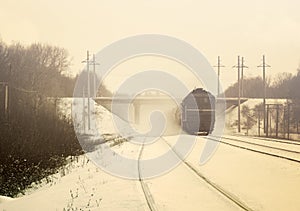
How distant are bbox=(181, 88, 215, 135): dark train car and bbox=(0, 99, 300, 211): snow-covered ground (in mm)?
17665

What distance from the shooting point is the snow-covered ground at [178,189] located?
9711 mm

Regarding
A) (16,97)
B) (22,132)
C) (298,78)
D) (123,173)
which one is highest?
(298,78)

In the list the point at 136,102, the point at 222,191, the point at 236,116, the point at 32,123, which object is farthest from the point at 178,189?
the point at 236,116

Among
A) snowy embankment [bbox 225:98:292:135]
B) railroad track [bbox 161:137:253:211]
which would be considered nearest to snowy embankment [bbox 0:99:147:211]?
railroad track [bbox 161:137:253:211]

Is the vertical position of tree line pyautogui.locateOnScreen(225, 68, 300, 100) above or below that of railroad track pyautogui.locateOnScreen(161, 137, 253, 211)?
above

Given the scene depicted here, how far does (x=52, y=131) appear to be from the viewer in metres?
21.7

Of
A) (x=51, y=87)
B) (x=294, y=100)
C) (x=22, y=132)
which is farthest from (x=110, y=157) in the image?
(x=294, y=100)

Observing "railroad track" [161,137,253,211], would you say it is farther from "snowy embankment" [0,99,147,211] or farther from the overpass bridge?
the overpass bridge

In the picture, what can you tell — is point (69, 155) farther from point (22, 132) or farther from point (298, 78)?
point (298, 78)

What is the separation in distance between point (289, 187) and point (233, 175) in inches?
104

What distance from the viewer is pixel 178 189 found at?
1177 cm

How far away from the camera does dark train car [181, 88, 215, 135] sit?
36.0 m

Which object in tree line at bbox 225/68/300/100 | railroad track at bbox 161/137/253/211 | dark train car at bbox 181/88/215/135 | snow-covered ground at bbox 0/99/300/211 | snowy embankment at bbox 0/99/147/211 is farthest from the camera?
tree line at bbox 225/68/300/100

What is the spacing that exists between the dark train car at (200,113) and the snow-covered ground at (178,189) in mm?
17665
